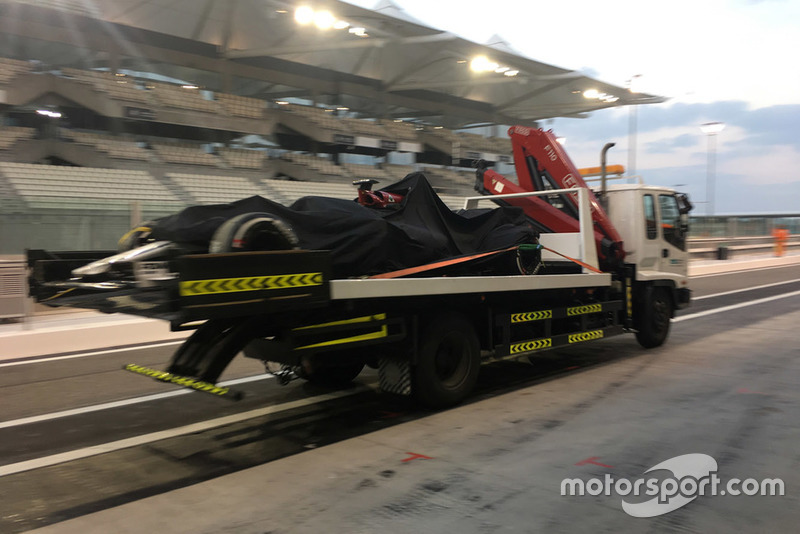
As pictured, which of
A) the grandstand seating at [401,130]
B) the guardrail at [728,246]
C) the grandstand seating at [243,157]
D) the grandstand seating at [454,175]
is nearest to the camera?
the guardrail at [728,246]

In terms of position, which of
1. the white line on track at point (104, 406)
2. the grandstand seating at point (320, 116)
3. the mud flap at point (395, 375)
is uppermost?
the grandstand seating at point (320, 116)

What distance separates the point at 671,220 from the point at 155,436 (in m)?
7.86

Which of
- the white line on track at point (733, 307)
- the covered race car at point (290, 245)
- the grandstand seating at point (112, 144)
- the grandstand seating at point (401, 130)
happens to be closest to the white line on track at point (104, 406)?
the covered race car at point (290, 245)

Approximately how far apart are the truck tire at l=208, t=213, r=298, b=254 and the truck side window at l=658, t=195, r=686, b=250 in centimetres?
653

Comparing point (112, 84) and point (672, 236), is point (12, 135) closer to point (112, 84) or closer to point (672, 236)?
point (112, 84)

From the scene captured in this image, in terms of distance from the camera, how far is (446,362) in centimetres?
614

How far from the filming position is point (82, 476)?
14.1 feet

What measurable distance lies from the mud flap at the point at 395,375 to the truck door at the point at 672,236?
5307mm

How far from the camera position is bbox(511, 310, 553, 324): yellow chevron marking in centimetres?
674

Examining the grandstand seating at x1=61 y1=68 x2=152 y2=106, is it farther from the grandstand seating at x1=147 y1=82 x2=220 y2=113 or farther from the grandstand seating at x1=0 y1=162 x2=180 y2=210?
the grandstand seating at x1=0 y1=162 x2=180 y2=210

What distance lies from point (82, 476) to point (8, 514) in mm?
615

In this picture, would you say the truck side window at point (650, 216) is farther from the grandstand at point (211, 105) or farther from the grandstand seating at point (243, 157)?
the grandstand seating at point (243, 157)

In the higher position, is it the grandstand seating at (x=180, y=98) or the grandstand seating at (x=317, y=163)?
the grandstand seating at (x=180, y=98)

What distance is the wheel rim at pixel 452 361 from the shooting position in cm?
604
